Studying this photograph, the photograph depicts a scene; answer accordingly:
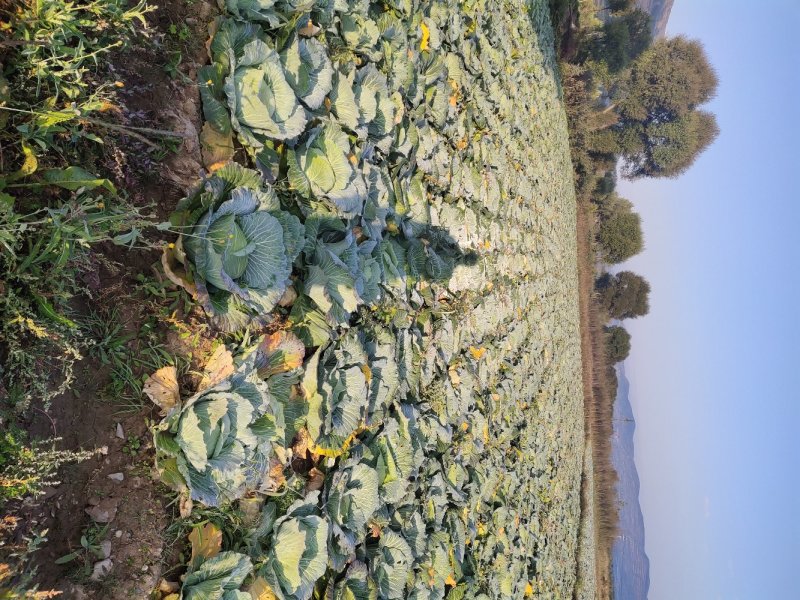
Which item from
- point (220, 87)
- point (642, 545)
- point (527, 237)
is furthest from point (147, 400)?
point (642, 545)

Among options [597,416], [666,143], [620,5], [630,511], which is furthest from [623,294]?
[630,511]

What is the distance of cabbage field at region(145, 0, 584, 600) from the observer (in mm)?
1562

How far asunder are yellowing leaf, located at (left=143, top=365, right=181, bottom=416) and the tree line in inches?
622

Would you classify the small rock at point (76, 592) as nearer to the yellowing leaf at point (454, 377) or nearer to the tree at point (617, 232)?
the yellowing leaf at point (454, 377)

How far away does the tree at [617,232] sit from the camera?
19.8 m

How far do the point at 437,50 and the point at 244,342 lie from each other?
2.81 meters

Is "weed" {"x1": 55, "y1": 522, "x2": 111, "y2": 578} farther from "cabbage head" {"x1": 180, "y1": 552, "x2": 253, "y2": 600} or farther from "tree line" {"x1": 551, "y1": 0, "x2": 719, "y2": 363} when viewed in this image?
"tree line" {"x1": 551, "y1": 0, "x2": 719, "y2": 363}

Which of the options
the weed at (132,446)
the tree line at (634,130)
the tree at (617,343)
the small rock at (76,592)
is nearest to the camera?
the small rock at (76,592)

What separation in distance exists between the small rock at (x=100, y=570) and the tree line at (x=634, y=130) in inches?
634

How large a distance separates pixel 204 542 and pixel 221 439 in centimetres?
32

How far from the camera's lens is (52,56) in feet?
3.83

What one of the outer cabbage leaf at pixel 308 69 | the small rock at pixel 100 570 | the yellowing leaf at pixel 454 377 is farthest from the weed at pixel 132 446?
the yellowing leaf at pixel 454 377

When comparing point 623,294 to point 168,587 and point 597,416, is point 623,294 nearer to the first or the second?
point 597,416

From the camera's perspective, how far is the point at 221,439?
149 cm
